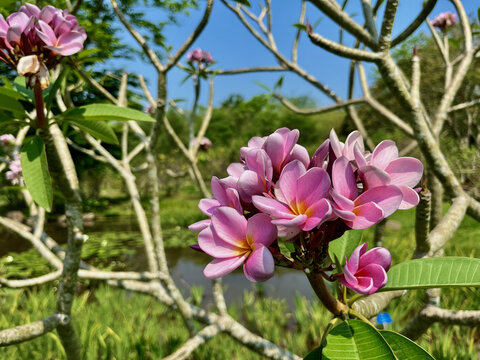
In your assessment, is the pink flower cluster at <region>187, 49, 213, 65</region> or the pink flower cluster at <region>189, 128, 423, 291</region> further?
the pink flower cluster at <region>187, 49, 213, 65</region>

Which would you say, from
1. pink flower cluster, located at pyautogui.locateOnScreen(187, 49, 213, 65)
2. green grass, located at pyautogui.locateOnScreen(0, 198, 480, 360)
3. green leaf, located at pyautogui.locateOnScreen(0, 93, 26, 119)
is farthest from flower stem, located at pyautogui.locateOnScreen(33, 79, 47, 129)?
pink flower cluster, located at pyautogui.locateOnScreen(187, 49, 213, 65)

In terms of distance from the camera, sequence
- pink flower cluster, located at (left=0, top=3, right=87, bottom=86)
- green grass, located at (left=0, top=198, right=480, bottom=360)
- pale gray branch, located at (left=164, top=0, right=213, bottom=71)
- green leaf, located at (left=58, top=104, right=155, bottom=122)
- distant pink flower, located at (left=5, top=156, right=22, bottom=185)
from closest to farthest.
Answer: pink flower cluster, located at (left=0, top=3, right=87, bottom=86) → green leaf, located at (left=58, top=104, right=155, bottom=122) → pale gray branch, located at (left=164, top=0, right=213, bottom=71) → distant pink flower, located at (left=5, top=156, right=22, bottom=185) → green grass, located at (left=0, top=198, right=480, bottom=360)

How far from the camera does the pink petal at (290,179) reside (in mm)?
458

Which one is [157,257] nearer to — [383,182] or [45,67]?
[45,67]

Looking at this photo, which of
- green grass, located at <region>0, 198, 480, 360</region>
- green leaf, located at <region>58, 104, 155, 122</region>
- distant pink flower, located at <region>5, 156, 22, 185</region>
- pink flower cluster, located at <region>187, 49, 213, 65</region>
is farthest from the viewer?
pink flower cluster, located at <region>187, 49, 213, 65</region>

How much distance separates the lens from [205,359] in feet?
6.81

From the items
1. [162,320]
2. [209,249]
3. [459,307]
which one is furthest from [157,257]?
[459,307]

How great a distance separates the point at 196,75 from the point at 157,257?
133 cm

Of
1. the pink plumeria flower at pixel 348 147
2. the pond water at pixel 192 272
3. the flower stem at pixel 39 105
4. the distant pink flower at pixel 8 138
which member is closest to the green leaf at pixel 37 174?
the flower stem at pixel 39 105

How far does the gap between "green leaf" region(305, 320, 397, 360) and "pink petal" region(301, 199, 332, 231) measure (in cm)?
19

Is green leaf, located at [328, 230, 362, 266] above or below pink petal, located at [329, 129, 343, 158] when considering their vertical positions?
below

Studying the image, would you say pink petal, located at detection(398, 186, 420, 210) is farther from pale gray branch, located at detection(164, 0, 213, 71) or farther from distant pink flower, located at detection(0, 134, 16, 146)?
distant pink flower, located at detection(0, 134, 16, 146)

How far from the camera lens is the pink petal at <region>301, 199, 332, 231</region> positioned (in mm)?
418

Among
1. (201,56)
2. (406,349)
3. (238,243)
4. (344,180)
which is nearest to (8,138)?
(201,56)
